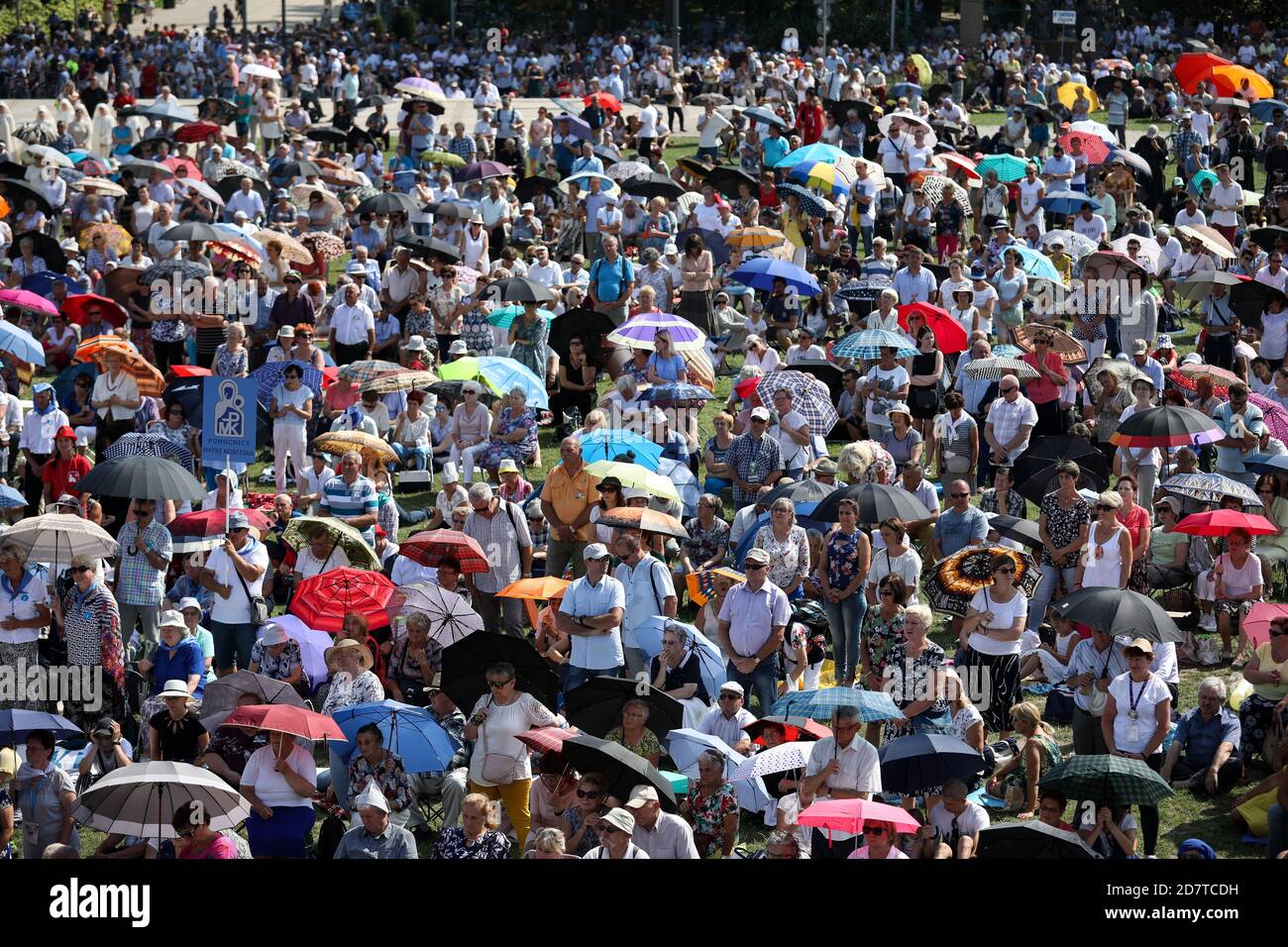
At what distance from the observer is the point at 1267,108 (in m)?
34.6

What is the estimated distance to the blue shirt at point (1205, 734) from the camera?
43.5 feet

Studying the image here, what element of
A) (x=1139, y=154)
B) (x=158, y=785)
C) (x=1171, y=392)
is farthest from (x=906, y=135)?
(x=158, y=785)

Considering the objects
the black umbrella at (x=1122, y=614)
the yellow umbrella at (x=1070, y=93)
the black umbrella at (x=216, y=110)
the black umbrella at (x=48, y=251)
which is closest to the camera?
the black umbrella at (x=1122, y=614)

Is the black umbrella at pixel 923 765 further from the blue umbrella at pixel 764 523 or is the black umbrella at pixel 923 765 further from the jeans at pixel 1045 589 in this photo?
the jeans at pixel 1045 589

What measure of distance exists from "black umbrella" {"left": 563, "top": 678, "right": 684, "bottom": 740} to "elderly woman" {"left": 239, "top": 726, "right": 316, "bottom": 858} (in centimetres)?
157

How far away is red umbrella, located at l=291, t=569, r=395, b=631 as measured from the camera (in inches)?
561

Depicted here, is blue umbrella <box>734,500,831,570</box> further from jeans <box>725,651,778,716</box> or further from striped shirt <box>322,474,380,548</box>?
striped shirt <box>322,474,380,548</box>

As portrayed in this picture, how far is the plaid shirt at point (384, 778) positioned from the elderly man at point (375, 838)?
37.9 inches

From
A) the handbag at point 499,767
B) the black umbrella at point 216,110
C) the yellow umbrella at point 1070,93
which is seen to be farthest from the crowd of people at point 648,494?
the yellow umbrella at point 1070,93

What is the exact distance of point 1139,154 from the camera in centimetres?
3136

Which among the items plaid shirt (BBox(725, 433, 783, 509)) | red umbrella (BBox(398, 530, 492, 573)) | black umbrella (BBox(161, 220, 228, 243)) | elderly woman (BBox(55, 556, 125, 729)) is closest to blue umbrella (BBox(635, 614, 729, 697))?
red umbrella (BBox(398, 530, 492, 573))

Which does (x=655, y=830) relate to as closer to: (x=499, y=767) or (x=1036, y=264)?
(x=499, y=767)

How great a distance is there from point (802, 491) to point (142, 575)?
4691 mm
